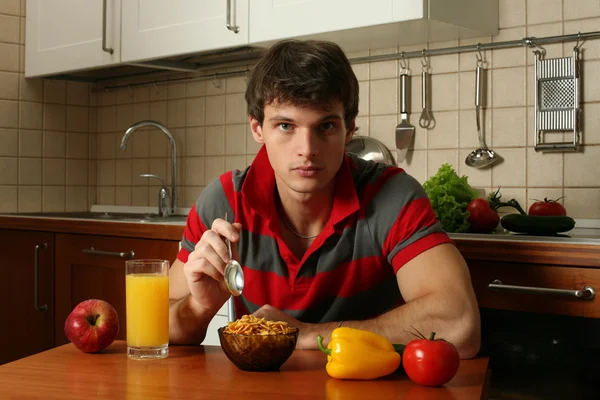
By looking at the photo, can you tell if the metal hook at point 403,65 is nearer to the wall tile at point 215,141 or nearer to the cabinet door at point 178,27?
the cabinet door at point 178,27

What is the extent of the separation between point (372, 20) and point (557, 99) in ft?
1.98

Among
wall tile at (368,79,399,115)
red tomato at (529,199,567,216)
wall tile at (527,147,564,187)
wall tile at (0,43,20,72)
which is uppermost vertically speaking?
wall tile at (0,43,20,72)

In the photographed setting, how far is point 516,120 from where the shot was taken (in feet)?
7.94

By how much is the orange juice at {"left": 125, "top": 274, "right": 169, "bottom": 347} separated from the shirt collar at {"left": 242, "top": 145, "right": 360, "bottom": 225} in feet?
1.39

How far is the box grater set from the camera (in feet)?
7.50

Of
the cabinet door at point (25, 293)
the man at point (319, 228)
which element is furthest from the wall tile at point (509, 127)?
the cabinet door at point (25, 293)

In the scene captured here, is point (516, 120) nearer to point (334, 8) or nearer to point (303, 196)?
point (334, 8)

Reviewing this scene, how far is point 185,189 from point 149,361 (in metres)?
2.23

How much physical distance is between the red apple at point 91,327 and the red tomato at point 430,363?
490mm

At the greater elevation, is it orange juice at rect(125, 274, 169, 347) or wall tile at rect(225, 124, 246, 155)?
wall tile at rect(225, 124, 246, 155)

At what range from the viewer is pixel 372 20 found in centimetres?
229

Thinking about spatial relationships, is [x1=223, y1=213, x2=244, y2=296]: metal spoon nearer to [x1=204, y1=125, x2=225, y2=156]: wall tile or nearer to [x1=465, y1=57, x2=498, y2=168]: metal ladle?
[x1=465, y1=57, x2=498, y2=168]: metal ladle

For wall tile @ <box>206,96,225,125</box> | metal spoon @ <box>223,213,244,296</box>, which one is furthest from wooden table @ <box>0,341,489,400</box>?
wall tile @ <box>206,96,225,125</box>

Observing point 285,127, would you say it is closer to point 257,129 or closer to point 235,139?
point 257,129
